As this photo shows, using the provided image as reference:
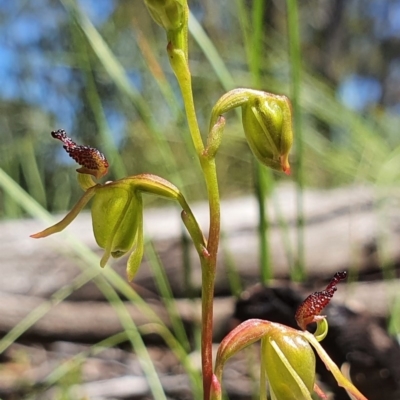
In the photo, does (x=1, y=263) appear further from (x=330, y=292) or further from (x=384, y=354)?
(x=330, y=292)

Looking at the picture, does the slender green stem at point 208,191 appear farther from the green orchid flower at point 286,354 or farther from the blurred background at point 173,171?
the blurred background at point 173,171

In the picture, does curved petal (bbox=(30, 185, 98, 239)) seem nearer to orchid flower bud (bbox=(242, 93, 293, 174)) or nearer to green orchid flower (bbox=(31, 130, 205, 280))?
green orchid flower (bbox=(31, 130, 205, 280))

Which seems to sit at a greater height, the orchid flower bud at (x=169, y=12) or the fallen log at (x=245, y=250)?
the orchid flower bud at (x=169, y=12)

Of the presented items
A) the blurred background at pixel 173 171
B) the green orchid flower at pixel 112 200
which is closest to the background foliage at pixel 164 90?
the blurred background at pixel 173 171

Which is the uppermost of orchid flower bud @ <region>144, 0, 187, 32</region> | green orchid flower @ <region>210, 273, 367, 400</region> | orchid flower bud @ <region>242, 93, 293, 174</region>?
orchid flower bud @ <region>144, 0, 187, 32</region>

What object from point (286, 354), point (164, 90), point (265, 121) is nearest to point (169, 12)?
point (265, 121)

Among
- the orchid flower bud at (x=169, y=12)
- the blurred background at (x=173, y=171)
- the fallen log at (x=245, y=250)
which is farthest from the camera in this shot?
the fallen log at (x=245, y=250)

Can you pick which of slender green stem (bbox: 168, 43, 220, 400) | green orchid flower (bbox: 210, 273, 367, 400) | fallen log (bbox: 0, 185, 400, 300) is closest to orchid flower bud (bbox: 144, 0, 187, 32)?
slender green stem (bbox: 168, 43, 220, 400)

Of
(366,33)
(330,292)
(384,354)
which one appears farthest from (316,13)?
(330,292)
